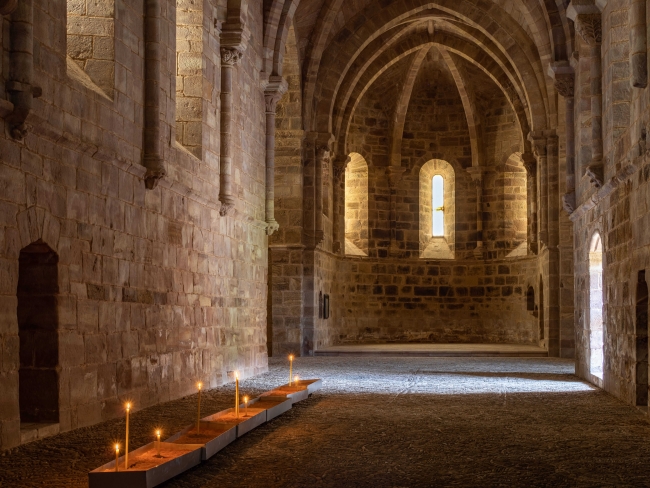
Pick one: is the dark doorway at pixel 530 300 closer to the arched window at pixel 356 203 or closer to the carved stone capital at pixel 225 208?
the arched window at pixel 356 203

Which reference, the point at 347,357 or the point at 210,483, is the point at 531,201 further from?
the point at 210,483

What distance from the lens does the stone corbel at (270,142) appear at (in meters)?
14.8

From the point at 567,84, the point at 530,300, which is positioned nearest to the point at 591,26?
the point at 567,84

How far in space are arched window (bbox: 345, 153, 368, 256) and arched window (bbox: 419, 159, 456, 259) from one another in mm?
1816

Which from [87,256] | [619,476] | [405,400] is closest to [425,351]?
[405,400]

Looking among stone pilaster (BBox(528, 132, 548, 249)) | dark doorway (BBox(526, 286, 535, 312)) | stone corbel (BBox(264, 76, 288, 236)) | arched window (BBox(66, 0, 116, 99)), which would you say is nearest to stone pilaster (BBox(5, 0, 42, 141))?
arched window (BBox(66, 0, 116, 99))

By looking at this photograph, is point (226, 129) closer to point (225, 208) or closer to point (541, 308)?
point (225, 208)

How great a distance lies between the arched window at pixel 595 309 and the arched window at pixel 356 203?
12.3m

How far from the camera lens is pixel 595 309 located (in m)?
12.2

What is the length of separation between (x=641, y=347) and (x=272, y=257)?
11.0 meters

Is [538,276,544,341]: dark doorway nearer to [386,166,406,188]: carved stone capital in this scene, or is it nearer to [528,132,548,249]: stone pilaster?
[528,132,548,249]: stone pilaster

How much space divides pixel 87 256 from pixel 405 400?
3909 millimetres

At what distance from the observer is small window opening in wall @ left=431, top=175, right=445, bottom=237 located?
25.6 meters

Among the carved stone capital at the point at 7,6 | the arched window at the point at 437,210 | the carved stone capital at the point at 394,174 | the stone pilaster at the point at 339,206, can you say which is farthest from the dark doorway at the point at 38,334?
the arched window at the point at 437,210
